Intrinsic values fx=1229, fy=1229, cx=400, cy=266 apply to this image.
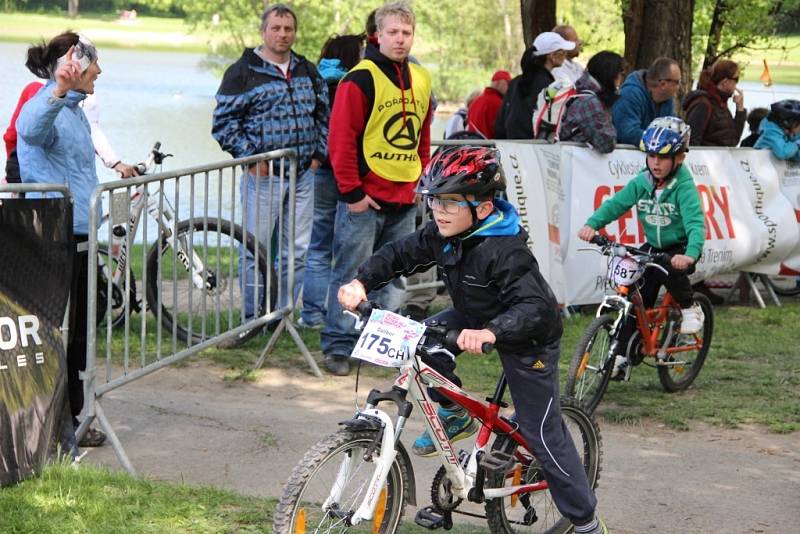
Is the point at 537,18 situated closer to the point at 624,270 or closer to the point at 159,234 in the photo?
the point at 624,270

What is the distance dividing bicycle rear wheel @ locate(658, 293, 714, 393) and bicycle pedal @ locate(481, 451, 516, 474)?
3270 millimetres

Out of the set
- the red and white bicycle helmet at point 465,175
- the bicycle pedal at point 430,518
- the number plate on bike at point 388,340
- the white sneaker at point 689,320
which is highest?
the red and white bicycle helmet at point 465,175

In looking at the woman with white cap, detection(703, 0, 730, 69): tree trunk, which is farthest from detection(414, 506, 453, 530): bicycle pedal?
A: detection(703, 0, 730, 69): tree trunk

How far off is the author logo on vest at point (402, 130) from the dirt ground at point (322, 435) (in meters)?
1.54

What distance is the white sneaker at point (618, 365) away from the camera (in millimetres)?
7398

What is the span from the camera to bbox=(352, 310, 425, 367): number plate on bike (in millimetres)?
4250

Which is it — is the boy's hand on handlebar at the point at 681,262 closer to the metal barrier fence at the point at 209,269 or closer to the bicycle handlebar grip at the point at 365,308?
the metal barrier fence at the point at 209,269

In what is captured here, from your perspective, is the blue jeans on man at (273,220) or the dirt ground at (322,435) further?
the blue jeans on man at (273,220)

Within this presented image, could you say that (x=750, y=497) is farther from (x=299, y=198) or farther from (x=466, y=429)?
(x=299, y=198)

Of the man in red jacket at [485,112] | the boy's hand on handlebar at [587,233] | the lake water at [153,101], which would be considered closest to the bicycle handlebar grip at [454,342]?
the boy's hand on handlebar at [587,233]

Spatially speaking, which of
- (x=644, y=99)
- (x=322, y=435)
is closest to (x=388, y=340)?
(x=322, y=435)

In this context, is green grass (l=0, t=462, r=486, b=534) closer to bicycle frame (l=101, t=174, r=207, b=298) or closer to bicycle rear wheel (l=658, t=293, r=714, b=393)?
bicycle frame (l=101, t=174, r=207, b=298)

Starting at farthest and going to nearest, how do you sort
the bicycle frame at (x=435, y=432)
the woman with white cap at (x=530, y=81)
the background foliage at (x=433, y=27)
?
the background foliage at (x=433, y=27) < the woman with white cap at (x=530, y=81) < the bicycle frame at (x=435, y=432)

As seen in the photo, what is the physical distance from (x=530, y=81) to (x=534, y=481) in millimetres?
5886
